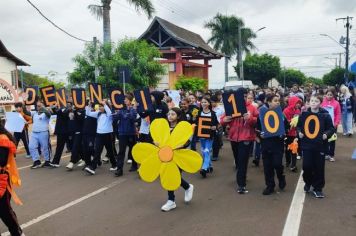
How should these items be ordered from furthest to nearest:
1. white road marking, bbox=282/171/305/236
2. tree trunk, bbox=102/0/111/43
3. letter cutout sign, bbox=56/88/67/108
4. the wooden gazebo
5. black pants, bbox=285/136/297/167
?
1. the wooden gazebo
2. tree trunk, bbox=102/0/111/43
3. letter cutout sign, bbox=56/88/67/108
4. black pants, bbox=285/136/297/167
5. white road marking, bbox=282/171/305/236

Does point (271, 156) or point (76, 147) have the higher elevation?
point (271, 156)

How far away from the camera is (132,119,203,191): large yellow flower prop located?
568 cm

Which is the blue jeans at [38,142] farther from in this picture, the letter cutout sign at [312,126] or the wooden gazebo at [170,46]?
the wooden gazebo at [170,46]

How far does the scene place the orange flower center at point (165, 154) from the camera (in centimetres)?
571

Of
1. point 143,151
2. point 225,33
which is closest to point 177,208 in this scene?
point 143,151

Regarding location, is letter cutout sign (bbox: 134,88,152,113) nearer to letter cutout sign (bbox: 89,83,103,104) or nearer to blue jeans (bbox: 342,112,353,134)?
letter cutout sign (bbox: 89,83,103,104)

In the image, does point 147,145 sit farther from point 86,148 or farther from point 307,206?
point 86,148

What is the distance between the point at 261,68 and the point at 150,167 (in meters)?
65.1

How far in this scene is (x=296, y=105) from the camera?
9.24 metres

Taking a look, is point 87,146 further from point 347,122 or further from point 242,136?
point 347,122

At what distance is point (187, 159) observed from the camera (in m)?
5.70

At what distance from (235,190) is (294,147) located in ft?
5.10

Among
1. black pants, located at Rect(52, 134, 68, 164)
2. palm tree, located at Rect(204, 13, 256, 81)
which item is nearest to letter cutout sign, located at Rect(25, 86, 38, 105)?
black pants, located at Rect(52, 134, 68, 164)

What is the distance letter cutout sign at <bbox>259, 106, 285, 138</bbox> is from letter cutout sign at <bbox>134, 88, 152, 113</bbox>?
262 centimetres
